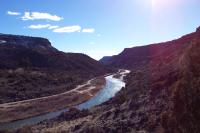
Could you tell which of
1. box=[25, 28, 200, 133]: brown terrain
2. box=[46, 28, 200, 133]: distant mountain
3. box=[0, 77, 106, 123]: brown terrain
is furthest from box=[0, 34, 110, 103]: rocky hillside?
box=[46, 28, 200, 133]: distant mountain

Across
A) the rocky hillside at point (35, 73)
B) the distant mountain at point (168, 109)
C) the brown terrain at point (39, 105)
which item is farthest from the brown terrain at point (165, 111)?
the rocky hillside at point (35, 73)

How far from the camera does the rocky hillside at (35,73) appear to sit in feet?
Result: 306

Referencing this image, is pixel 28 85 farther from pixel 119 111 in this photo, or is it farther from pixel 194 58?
pixel 194 58

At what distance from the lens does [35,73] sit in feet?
407

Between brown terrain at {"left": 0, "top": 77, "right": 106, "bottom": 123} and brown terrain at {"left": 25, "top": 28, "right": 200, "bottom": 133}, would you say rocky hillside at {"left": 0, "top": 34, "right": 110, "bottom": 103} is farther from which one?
brown terrain at {"left": 25, "top": 28, "right": 200, "bottom": 133}

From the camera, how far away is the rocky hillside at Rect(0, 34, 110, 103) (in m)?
93.2

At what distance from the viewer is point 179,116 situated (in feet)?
56.4

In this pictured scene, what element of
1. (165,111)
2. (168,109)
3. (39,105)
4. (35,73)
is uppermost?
(35,73)

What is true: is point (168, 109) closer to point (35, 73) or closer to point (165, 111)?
point (165, 111)

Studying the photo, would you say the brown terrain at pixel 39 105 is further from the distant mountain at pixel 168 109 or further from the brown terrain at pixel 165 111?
the distant mountain at pixel 168 109

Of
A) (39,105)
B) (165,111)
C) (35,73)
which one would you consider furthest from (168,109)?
(35,73)

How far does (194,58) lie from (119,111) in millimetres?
22727

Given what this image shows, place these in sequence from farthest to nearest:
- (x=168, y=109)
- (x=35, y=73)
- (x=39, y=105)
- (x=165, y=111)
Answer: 1. (x=35, y=73)
2. (x=39, y=105)
3. (x=168, y=109)
4. (x=165, y=111)

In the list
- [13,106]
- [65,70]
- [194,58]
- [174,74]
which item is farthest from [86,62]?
[194,58]
